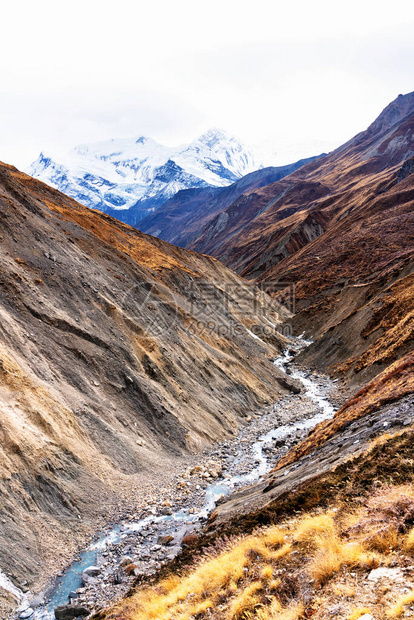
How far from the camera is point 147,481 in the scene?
20.8 meters

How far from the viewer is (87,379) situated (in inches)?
963

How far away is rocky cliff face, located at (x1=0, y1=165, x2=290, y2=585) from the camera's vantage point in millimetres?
16391

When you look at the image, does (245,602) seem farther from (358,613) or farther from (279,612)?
(358,613)

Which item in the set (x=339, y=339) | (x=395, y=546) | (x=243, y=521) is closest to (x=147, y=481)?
(x=243, y=521)

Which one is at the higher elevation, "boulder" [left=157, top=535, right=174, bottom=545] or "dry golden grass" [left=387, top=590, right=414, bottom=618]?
"dry golden grass" [left=387, top=590, right=414, bottom=618]

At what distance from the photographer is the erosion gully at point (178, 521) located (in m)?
13.1

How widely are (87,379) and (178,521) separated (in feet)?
35.2

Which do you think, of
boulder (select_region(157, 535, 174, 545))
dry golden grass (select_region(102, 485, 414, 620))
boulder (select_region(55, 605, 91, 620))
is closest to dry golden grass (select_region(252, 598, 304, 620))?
dry golden grass (select_region(102, 485, 414, 620))

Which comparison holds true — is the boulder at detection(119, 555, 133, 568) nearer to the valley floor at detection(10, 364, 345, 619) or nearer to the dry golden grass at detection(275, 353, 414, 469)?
the valley floor at detection(10, 364, 345, 619)

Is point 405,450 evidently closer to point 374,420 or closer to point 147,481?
point 374,420

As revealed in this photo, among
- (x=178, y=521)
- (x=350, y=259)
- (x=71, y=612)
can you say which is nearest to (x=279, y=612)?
(x=71, y=612)

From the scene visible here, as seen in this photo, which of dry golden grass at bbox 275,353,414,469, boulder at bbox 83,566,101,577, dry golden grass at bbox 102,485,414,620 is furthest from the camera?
dry golden grass at bbox 275,353,414,469

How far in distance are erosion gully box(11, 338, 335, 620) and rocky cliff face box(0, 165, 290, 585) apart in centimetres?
90

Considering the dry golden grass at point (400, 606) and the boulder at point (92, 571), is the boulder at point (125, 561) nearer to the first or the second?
the boulder at point (92, 571)
